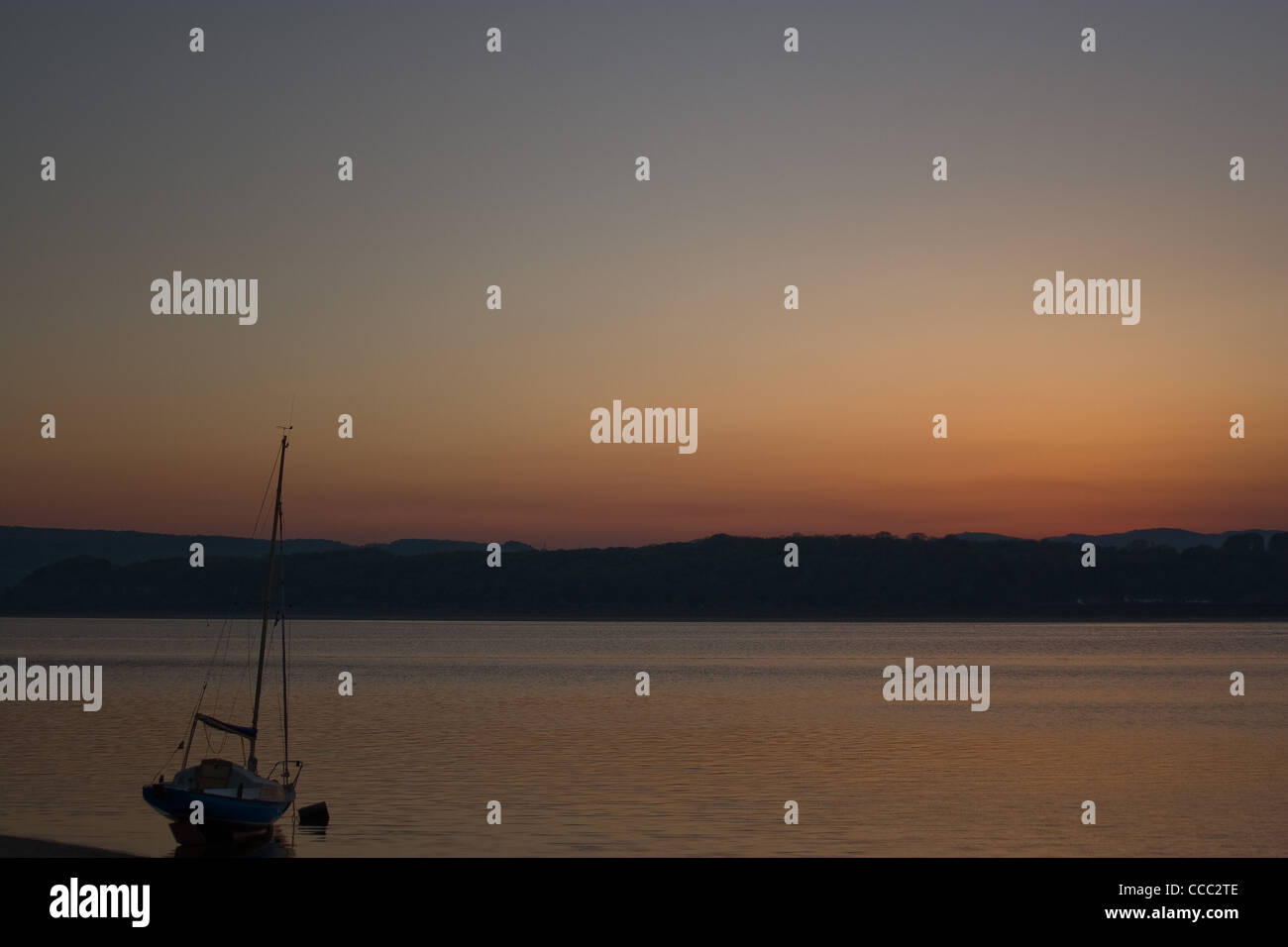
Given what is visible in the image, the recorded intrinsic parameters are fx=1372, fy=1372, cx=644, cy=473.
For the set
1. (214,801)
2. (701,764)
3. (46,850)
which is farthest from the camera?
(701,764)

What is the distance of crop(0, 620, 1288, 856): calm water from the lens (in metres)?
40.4

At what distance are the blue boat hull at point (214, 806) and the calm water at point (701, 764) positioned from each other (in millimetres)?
1149

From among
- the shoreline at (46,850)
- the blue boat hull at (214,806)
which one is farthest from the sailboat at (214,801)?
the shoreline at (46,850)

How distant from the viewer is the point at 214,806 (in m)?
36.6

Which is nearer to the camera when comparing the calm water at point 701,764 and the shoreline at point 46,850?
the shoreline at point 46,850

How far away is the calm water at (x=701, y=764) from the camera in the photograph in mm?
40375

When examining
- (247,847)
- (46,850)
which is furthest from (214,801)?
(46,850)

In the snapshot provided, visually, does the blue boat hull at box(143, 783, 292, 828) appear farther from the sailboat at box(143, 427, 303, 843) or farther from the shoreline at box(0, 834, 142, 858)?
the shoreline at box(0, 834, 142, 858)

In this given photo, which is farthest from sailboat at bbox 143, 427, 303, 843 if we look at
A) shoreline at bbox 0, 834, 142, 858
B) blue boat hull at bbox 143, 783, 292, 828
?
shoreline at bbox 0, 834, 142, 858

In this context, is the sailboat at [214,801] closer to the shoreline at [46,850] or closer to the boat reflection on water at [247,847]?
the boat reflection on water at [247,847]

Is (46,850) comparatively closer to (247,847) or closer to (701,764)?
(247,847)

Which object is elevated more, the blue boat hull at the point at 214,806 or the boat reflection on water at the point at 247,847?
the blue boat hull at the point at 214,806

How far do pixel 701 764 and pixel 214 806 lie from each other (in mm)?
26750
